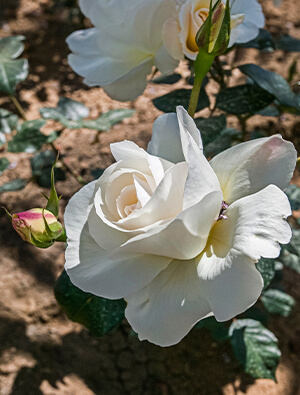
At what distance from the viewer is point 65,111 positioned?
1.19 metres

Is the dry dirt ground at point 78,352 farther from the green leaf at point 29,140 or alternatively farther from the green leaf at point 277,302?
the green leaf at point 29,140

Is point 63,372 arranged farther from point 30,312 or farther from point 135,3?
point 135,3

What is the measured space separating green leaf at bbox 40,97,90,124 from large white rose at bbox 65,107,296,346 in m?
0.64

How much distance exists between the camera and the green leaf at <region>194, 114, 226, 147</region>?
87 centimetres

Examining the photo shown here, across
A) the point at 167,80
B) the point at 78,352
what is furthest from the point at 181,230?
the point at 78,352

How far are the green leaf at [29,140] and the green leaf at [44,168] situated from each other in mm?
144

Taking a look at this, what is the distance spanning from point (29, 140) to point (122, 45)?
461mm

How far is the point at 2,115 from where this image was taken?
48.1 inches

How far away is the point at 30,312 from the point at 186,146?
105cm

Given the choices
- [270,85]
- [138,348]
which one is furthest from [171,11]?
[138,348]

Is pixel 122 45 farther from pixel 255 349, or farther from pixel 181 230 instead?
pixel 255 349

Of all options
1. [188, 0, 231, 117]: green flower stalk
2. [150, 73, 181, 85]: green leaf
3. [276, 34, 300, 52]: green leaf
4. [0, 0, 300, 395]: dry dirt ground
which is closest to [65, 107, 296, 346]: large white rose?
[188, 0, 231, 117]: green flower stalk

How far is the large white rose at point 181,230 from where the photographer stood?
1.51 feet

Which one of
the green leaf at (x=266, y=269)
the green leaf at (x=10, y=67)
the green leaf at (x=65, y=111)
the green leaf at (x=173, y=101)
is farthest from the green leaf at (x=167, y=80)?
the green leaf at (x=266, y=269)
